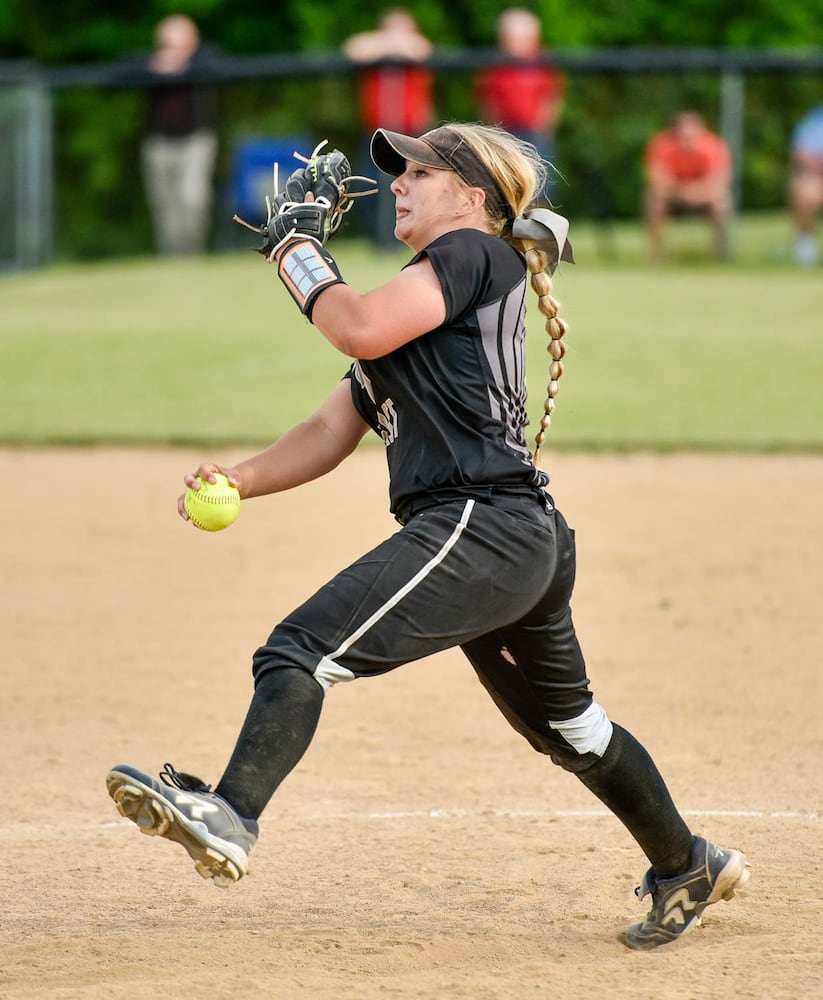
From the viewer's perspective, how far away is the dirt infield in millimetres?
3535

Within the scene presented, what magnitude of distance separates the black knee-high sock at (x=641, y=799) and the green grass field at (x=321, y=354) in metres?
6.35

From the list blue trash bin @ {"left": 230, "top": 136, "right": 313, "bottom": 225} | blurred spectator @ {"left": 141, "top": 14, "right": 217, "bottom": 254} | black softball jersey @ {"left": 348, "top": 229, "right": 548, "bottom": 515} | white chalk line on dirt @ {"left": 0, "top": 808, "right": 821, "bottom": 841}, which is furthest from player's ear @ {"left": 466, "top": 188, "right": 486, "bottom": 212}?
blue trash bin @ {"left": 230, "top": 136, "right": 313, "bottom": 225}

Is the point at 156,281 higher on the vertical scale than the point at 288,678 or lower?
lower

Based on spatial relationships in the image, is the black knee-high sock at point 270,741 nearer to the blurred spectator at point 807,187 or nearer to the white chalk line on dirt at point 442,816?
the white chalk line on dirt at point 442,816

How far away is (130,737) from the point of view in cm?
530

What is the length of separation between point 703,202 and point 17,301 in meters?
7.18

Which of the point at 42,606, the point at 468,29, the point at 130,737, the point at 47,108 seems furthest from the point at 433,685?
the point at 468,29

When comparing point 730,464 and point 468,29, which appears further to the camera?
point 468,29

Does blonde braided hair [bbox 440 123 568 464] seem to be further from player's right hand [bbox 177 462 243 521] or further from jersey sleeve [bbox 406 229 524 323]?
player's right hand [bbox 177 462 243 521]

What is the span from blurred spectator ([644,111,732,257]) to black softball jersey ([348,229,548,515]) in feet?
45.2

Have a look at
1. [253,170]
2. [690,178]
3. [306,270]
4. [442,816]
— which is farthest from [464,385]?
[253,170]

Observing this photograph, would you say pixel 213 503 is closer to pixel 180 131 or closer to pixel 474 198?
pixel 474 198

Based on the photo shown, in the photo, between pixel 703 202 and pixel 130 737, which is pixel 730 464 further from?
pixel 703 202

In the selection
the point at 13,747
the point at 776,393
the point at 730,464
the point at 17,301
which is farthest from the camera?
the point at 17,301
